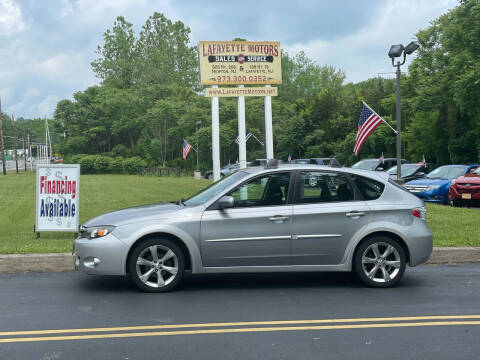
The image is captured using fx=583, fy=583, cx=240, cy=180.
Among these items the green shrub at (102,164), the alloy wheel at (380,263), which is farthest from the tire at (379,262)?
the green shrub at (102,164)

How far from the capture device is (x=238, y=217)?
24.0 ft

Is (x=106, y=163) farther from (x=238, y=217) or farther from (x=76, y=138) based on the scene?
(x=238, y=217)

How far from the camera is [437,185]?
20469 millimetres

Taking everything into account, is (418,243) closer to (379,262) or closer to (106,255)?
(379,262)

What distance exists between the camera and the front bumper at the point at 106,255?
23.3 feet

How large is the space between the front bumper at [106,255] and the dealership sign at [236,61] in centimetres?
1146

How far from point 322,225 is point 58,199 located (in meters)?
5.56

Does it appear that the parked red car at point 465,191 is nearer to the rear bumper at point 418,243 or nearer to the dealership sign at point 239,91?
the dealership sign at point 239,91

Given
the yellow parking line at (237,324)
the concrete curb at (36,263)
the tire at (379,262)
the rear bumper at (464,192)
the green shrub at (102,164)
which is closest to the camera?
the yellow parking line at (237,324)

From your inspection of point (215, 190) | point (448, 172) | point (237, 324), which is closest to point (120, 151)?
point (448, 172)

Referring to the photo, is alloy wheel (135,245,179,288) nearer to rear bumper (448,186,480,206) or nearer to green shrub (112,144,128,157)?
rear bumper (448,186,480,206)

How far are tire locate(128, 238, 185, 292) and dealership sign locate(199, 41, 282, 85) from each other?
37.4 feet

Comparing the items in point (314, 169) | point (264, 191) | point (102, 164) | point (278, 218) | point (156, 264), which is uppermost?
point (102, 164)

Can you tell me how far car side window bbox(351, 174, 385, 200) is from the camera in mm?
7715
